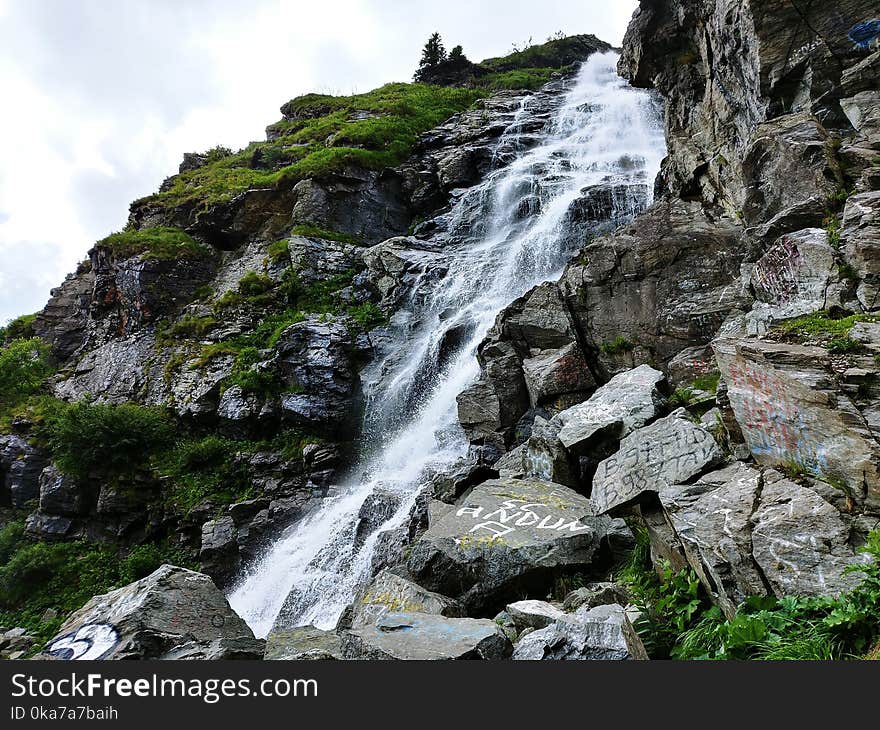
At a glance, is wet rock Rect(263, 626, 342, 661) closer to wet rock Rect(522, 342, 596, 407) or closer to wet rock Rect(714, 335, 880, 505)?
wet rock Rect(714, 335, 880, 505)

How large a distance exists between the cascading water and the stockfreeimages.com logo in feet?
20.8

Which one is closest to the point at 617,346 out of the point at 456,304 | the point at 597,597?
the point at 597,597

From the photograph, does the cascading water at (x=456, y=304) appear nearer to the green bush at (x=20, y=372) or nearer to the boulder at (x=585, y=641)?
the boulder at (x=585, y=641)

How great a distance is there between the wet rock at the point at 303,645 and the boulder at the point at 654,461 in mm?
3723

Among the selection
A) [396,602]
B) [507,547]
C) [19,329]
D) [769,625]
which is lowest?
[396,602]

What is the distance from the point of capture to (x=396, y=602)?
6.17 metres

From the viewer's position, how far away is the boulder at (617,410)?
810 cm

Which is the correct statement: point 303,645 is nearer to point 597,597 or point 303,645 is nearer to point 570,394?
point 597,597

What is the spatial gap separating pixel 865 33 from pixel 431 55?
45488 mm

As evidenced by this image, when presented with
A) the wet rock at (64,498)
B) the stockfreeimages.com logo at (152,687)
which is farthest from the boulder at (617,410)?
the wet rock at (64,498)

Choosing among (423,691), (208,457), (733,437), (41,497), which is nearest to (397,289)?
(208,457)

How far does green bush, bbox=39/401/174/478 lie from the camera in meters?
16.6

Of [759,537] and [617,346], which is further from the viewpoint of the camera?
[617,346]

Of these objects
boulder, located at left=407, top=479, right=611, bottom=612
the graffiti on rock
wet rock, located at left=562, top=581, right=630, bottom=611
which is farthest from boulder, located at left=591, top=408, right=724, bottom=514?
the graffiti on rock
